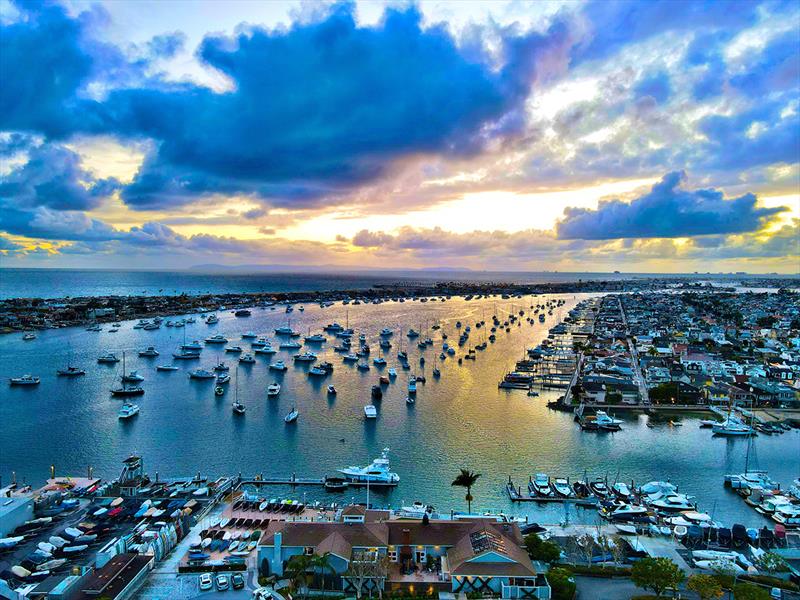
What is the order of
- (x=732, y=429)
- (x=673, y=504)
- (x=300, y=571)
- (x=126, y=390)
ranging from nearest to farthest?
1. (x=300, y=571)
2. (x=673, y=504)
3. (x=732, y=429)
4. (x=126, y=390)

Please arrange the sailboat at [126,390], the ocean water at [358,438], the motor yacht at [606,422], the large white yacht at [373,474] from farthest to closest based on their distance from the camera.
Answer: the sailboat at [126,390]
the motor yacht at [606,422]
the ocean water at [358,438]
the large white yacht at [373,474]

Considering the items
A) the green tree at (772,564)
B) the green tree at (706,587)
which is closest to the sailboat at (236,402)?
the green tree at (706,587)

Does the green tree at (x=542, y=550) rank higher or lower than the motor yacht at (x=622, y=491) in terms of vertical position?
higher

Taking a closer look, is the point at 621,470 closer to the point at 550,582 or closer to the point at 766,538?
the point at 766,538

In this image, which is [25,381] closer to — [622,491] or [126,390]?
[126,390]

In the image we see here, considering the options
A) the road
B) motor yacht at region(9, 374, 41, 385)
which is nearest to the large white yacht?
the road

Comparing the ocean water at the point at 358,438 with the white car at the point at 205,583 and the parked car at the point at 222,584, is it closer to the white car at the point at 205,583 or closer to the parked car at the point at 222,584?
the white car at the point at 205,583

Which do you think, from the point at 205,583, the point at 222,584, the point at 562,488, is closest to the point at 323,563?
the point at 222,584
